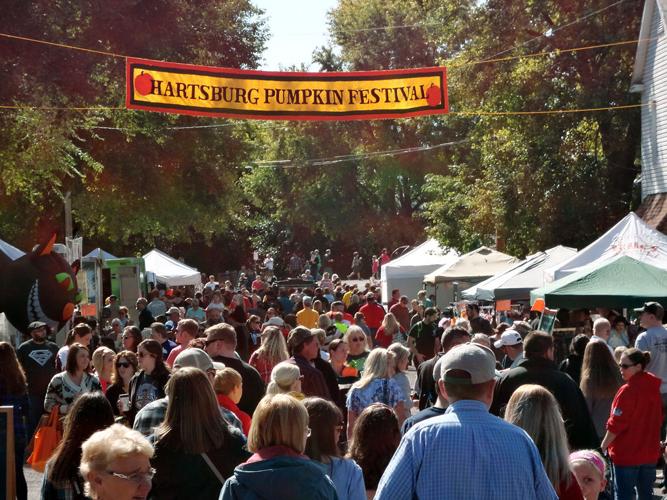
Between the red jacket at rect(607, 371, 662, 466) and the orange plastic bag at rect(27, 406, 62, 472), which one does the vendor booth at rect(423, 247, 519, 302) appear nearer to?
the red jacket at rect(607, 371, 662, 466)

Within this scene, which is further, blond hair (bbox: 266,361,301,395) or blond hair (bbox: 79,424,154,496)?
blond hair (bbox: 266,361,301,395)

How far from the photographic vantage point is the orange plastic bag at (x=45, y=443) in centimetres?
902

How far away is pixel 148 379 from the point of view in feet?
30.5

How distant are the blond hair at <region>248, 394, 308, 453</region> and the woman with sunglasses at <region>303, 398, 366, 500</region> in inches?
28.0

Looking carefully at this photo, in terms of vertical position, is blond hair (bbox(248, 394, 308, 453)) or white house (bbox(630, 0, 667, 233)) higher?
→ white house (bbox(630, 0, 667, 233))

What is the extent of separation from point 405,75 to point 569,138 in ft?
38.9

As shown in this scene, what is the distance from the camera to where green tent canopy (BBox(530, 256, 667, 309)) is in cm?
1434

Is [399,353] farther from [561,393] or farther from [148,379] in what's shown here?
[561,393]

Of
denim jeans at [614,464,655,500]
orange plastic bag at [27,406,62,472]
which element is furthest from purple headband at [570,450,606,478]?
orange plastic bag at [27,406,62,472]

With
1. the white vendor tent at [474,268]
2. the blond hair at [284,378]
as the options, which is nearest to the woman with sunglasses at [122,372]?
the blond hair at [284,378]

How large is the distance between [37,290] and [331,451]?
37.8 feet

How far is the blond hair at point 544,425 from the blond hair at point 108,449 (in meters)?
2.17

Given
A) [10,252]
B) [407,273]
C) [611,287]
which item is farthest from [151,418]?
[407,273]

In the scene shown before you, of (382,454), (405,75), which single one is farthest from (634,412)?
(405,75)
